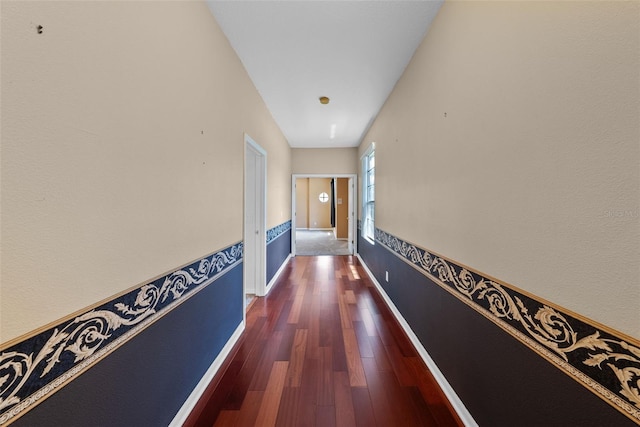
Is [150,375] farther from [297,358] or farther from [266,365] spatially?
[297,358]

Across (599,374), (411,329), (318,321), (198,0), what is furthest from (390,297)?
(198,0)

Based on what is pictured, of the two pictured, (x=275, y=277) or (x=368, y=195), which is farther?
(x=368, y=195)

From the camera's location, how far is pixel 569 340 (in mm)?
809

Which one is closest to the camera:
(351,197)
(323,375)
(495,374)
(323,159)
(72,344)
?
(72,344)

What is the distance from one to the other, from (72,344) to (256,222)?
257 cm

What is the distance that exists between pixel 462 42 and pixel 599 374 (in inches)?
63.5

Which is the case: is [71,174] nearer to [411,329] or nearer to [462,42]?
[462,42]

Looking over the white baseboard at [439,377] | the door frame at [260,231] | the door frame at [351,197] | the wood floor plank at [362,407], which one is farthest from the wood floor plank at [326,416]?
the door frame at [351,197]

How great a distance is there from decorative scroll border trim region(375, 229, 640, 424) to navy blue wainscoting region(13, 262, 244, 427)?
63.8 inches

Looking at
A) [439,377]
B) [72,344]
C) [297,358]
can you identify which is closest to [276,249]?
[297,358]

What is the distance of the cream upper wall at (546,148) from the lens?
2.18 feet

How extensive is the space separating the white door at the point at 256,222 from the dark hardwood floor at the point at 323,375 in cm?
48

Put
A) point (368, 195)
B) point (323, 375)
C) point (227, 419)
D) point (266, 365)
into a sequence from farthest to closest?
point (368, 195)
point (266, 365)
point (323, 375)
point (227, 419)

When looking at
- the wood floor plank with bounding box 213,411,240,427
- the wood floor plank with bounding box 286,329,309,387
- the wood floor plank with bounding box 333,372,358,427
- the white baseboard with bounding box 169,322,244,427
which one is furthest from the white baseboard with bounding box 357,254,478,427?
the white baseboard with bounding box 169,322,244,427
